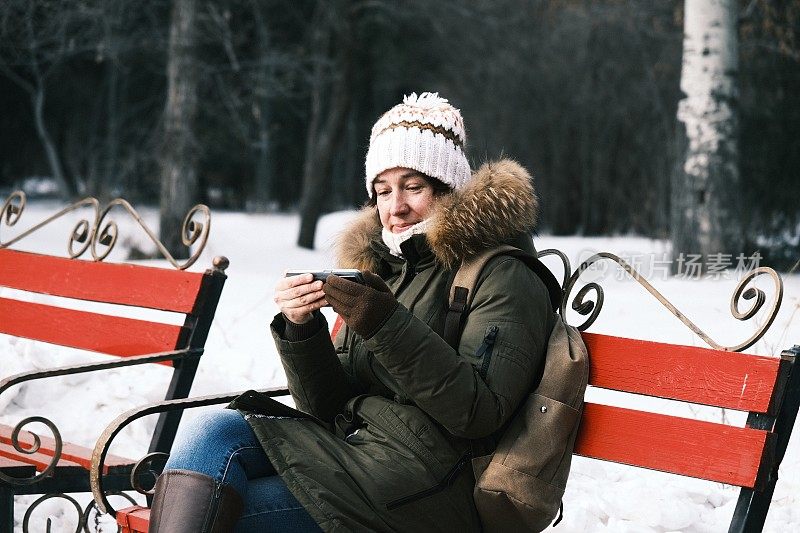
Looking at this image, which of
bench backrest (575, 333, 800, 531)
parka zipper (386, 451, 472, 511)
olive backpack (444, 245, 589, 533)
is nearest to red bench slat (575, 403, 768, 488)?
bench backrest (575, 333, 800, 531)

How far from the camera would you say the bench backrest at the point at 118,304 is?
3789 mm

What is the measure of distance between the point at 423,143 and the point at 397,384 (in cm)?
69

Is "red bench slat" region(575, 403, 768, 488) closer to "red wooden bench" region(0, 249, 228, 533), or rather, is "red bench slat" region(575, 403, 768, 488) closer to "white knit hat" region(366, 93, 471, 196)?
"white knit hat" region(366, 93, 471, 196)

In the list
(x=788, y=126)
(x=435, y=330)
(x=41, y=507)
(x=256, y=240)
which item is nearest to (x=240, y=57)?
(x=256, y=240)

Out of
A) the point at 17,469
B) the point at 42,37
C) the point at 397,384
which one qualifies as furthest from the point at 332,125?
the point at 397,384

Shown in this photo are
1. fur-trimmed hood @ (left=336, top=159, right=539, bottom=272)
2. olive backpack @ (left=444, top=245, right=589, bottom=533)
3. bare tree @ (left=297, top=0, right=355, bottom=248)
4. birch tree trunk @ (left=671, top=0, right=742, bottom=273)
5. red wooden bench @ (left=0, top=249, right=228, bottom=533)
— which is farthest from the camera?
bare tree @ (left=297, top=0, right=355, bottom=248)

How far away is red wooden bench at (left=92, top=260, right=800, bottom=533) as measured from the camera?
8.11 feet

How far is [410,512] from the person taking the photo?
257 cm

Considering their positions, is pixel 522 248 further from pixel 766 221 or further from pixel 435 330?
pixel 766 221

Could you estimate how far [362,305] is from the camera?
8.27 feet

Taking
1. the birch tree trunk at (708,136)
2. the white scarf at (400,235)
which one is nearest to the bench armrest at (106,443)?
the white scarf at (400,235)

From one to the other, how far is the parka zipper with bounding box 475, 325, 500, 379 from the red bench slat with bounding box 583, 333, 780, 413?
39 centimetres

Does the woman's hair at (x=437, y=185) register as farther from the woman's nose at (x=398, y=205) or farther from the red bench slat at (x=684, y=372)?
the red bench slat at (x=684, y=372)

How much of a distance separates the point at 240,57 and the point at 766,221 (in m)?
11.5
